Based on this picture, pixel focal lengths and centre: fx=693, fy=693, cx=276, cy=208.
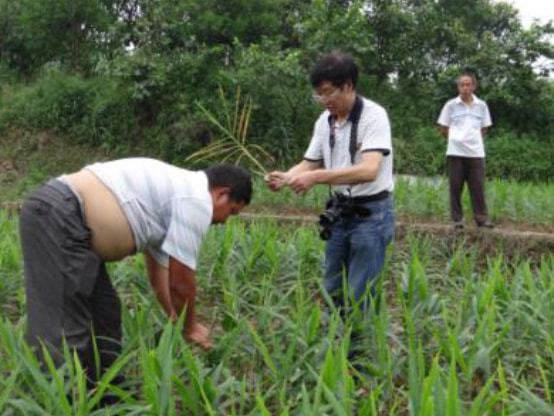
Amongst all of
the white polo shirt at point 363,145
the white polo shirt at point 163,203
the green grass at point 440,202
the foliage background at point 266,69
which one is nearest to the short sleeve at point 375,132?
the white polo shirt at point 363,145

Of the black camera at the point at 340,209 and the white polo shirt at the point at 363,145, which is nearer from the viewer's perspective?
the white polo shirt at the point at 363,145

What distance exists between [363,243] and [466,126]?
3.22 meters

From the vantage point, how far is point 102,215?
2.40 m

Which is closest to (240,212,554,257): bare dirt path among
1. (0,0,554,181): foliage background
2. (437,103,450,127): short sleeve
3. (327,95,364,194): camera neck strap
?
(437,103,450,127): short sleeve

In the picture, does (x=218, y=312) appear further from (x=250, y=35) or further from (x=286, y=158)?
(x=250, y=35)

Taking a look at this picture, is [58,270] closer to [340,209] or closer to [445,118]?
[340,209]

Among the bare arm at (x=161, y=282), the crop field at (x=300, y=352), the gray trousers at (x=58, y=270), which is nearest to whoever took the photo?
the crop field at (x=300, y=352)

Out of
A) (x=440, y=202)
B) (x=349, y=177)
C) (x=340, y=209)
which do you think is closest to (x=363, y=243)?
(x=340, y=209)

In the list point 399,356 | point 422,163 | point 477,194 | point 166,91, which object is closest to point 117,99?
point 166,91

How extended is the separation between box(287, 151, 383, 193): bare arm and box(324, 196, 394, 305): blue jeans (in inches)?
8.8

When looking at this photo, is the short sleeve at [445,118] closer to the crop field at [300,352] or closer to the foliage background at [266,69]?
the crop field at [300,352]

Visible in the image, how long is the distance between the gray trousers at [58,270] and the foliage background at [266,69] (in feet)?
23.2

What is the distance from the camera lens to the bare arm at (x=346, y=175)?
2768 millimetres

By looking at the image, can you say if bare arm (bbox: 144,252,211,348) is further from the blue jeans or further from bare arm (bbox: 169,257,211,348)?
the blue jeans
